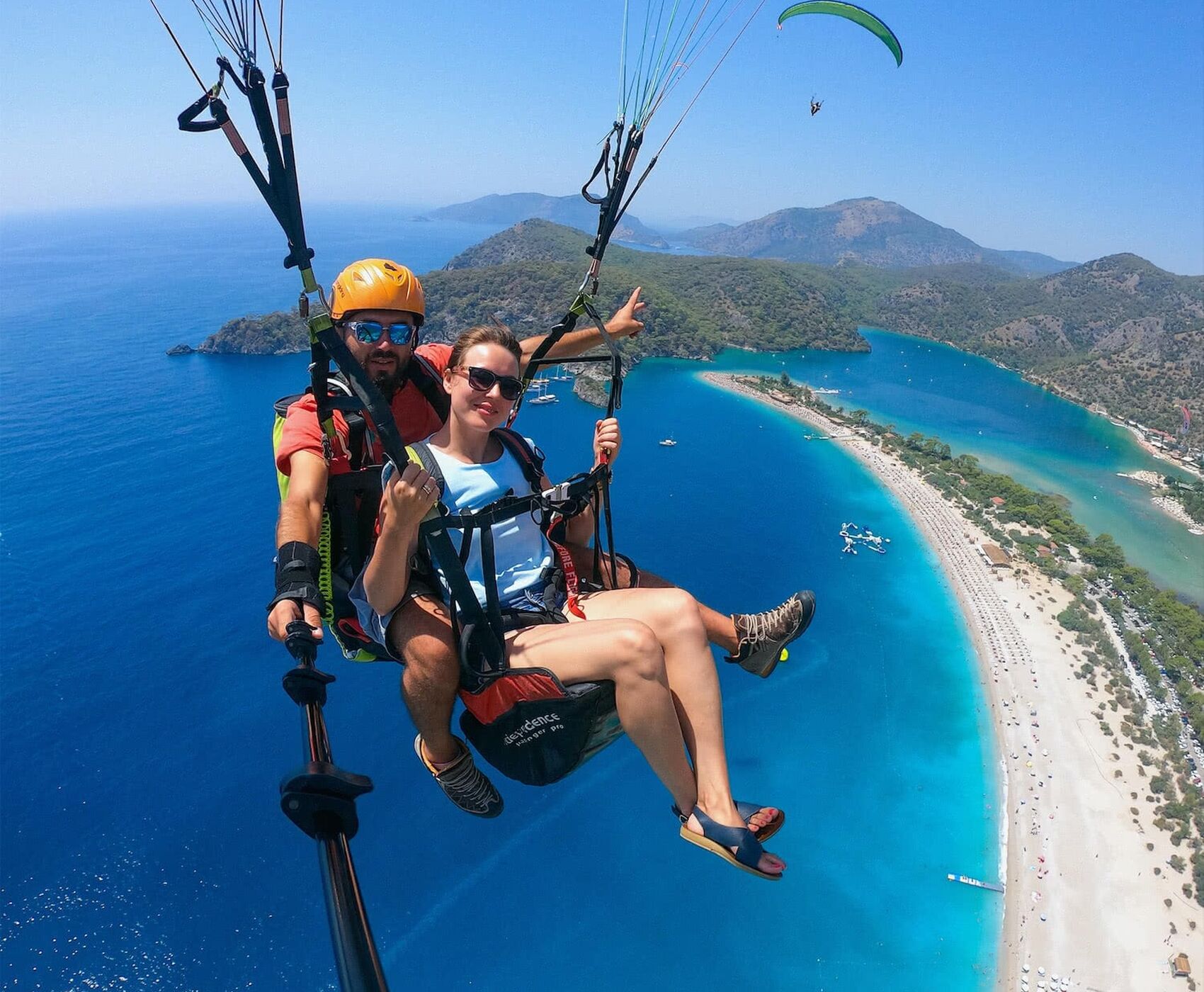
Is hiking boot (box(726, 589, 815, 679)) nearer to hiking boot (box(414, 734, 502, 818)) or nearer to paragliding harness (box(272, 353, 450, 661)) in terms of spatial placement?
hiking boot (box(414, 734, 502, 818))

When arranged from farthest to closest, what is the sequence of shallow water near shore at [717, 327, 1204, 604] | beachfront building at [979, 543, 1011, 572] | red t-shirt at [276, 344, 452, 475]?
shallow water near shore at [717, 327, 1204, 604], beachfront building at [979, 543, 1011, 572], red t-shirt at [276, 344, 452, 475]

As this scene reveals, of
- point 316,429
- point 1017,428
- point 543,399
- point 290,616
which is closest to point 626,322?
point 316,429

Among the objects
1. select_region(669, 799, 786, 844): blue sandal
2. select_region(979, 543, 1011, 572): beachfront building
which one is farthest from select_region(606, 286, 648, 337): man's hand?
select_region(979, 543, 1011, 572): beachfront building

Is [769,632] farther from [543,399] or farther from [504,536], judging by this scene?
[543,399]

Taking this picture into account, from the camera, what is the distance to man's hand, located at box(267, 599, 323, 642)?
1.93 m

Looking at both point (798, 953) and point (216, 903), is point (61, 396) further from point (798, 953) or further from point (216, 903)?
point (798, 953)

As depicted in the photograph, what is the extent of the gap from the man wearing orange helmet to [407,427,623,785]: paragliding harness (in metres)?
0.13

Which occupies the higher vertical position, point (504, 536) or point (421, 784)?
point (504, 536)

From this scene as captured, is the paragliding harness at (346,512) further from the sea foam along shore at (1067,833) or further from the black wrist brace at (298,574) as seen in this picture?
the sea foam along shore at (1067,833)

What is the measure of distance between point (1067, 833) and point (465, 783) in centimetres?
2311

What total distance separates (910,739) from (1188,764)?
845cm

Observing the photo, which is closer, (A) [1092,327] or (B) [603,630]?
(B) [603,630]

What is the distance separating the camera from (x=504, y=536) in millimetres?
2545

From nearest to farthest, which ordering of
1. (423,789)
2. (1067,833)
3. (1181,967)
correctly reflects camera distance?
1. (1181,967)
2. (1067,833)
3. (423,789)
